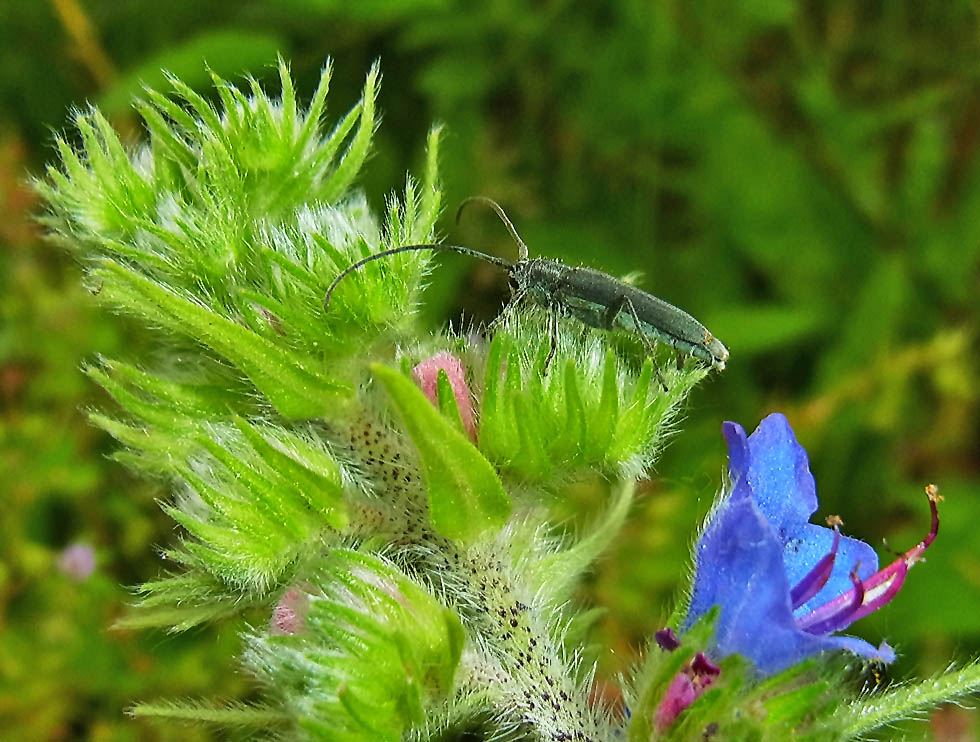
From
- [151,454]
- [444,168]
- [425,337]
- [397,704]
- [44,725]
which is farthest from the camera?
[444,168]

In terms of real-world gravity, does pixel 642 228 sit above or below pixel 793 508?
below

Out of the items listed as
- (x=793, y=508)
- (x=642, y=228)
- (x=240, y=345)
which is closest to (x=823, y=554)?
(x=793, y=508)

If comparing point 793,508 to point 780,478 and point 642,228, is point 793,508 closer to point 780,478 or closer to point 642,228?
point 780,478

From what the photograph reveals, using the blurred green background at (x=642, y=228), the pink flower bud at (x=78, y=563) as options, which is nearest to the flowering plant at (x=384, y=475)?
the blurred green background at (x=642, y=228)

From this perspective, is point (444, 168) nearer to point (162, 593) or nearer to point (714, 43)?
point (714, 43)

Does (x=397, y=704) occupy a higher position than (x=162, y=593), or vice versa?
(x=162, y=593)

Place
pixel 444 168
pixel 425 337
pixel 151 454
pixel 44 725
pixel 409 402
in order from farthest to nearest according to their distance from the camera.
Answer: pixel 444 168 → pixel 44 725 → pixel 425 337 → pixel 151 454 → pixel 409 402

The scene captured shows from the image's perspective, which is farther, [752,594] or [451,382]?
[451,382]

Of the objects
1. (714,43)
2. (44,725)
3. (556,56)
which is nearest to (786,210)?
(714,43)
